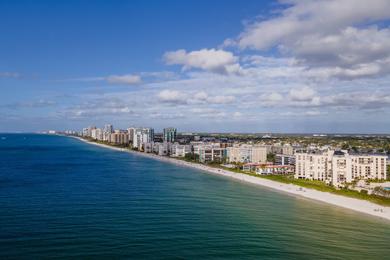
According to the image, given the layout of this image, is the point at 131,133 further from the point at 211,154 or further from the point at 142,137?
the point at 211,154

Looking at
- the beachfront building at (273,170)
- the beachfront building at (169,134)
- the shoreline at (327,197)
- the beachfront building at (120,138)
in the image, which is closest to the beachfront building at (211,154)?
the beachfront building at (273,170)

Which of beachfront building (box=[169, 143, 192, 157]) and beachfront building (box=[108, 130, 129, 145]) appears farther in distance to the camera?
beachfront building (box=[108, 130, 129, 145])

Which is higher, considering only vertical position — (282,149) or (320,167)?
(282,149)

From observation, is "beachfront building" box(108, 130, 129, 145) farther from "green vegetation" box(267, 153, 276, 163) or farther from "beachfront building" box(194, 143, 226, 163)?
"green vegetation" box(267, 153, 276, 163)

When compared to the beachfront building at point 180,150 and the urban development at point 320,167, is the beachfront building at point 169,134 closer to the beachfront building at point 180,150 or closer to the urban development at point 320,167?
the beachfront building at point 180,150

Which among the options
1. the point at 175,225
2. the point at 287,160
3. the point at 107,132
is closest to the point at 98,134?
the point at 107,132

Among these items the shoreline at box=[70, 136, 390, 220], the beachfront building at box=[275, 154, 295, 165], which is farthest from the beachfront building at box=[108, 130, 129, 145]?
the shoreline at box=[70, 136, 390, 220]
